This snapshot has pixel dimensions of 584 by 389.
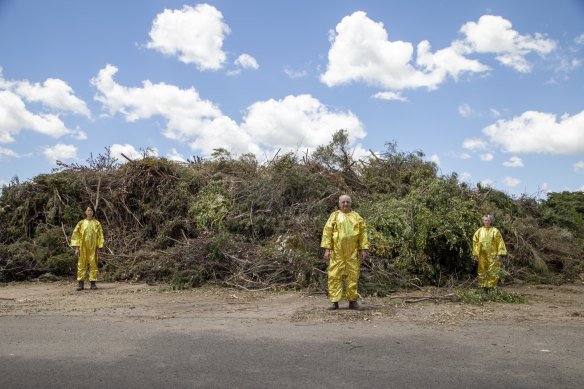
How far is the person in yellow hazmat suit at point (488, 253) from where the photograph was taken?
8.98m

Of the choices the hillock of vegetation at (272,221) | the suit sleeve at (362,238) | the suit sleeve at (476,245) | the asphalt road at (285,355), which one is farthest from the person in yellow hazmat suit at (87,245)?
the suit sleeve at (476,245)

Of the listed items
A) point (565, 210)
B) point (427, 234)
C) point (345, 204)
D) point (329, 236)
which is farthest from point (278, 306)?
point (565, 210)

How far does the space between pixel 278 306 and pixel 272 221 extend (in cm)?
417

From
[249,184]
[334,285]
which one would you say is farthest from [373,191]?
[334,285]

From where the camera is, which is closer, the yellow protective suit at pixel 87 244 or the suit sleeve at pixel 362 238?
the suit sleeve at pixel 362 238

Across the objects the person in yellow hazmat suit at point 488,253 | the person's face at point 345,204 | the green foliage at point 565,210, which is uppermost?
the green foliage at point 565,210

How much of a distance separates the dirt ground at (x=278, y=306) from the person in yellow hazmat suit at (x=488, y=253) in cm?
76

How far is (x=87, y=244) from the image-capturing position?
1047cm

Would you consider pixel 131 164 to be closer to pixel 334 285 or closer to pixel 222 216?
pixel 222 216

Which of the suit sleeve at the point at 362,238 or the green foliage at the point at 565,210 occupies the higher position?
the green foliage at the point at 565,210

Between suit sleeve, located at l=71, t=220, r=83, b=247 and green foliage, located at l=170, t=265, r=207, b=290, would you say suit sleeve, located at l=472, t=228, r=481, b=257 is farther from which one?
suit sleeve, located at l=71, t=220, r=83, b=247

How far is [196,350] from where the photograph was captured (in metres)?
Result: 4.62

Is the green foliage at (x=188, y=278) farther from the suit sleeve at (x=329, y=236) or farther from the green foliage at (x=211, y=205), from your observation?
the suit sleeve at (x=329, y=236)

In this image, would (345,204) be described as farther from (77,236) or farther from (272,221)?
(77,236)
